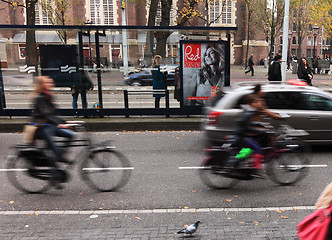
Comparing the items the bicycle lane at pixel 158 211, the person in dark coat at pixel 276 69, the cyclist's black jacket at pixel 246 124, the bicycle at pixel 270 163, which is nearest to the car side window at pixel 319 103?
the bicycle at pixel 270 163

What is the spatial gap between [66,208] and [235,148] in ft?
8.85

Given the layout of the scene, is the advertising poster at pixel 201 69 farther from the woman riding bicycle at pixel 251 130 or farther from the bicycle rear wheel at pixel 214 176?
the bicycle rear wheel at pixel 214 176

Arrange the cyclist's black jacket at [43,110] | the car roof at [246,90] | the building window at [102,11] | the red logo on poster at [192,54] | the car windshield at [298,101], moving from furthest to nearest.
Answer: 1. the building window at [102,11]
2. the red logo on poster at [192,54]
3. the car windshield at [298,101]
4. the car roof at [246,90]
5. the cyclist's black jacket at [43,110]

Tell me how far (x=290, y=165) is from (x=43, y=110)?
4.11 m

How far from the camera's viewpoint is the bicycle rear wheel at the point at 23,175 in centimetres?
513

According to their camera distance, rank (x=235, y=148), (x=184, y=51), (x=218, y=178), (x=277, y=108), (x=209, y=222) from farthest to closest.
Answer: (x=184, y=51)
(x=277, y=108)
(x=218, y=178)
(x=235, y=148)
(x=209, y=222)

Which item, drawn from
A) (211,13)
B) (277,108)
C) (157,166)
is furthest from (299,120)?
(211,13)

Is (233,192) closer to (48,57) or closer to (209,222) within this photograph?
(209,222)

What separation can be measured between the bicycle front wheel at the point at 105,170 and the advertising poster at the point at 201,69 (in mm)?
5328

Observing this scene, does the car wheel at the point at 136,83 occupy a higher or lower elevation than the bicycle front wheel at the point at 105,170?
higher

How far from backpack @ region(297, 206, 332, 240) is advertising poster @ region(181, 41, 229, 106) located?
26.2 ft

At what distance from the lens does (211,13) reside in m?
47.9

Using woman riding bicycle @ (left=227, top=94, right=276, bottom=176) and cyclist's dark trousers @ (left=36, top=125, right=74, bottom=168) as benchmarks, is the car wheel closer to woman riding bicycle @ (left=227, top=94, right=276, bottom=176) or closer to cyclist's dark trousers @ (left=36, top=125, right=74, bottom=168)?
cyclist's dark trousers @ (left=36, top=125, right=74, bottom=168)

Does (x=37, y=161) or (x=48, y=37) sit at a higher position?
(x=48, y=37)
